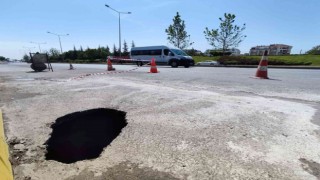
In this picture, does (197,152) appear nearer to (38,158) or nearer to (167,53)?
(38,158)

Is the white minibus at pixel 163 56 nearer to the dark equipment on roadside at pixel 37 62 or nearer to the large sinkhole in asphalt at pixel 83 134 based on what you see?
the dark equipment on roadside at pixel 37 62

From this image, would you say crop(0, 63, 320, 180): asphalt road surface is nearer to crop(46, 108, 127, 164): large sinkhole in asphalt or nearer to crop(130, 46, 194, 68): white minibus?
crop(46, 108, 127, 164): large sinkhole in asphalt

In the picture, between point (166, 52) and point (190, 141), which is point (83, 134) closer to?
point (190, 141)

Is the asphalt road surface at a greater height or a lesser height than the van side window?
lesser

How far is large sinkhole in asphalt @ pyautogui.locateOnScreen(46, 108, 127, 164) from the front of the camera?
3.04m

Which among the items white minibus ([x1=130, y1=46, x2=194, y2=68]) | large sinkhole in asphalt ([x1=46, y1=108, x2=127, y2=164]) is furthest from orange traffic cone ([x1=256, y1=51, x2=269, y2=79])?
white minibus ([x1=130, y1=46, x2=194, y2=68])

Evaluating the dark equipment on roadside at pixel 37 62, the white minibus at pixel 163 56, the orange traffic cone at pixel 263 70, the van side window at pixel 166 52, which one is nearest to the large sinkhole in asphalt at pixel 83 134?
the orange traffic cone at pixel 263 70

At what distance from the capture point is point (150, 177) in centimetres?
232

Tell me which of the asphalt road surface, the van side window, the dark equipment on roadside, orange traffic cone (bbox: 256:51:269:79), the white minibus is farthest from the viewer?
the van side window

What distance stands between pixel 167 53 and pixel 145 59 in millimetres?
3637

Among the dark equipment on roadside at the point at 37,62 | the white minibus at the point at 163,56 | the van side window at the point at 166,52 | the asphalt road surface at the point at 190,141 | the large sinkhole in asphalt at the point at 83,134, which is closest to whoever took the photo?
the asphalt road surface at the point at 190,141

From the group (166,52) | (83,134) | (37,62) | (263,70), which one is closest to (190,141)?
(83,134)

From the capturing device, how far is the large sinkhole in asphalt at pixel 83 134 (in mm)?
3039

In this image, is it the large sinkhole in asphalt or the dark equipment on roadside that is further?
the dark equipment on roadside
